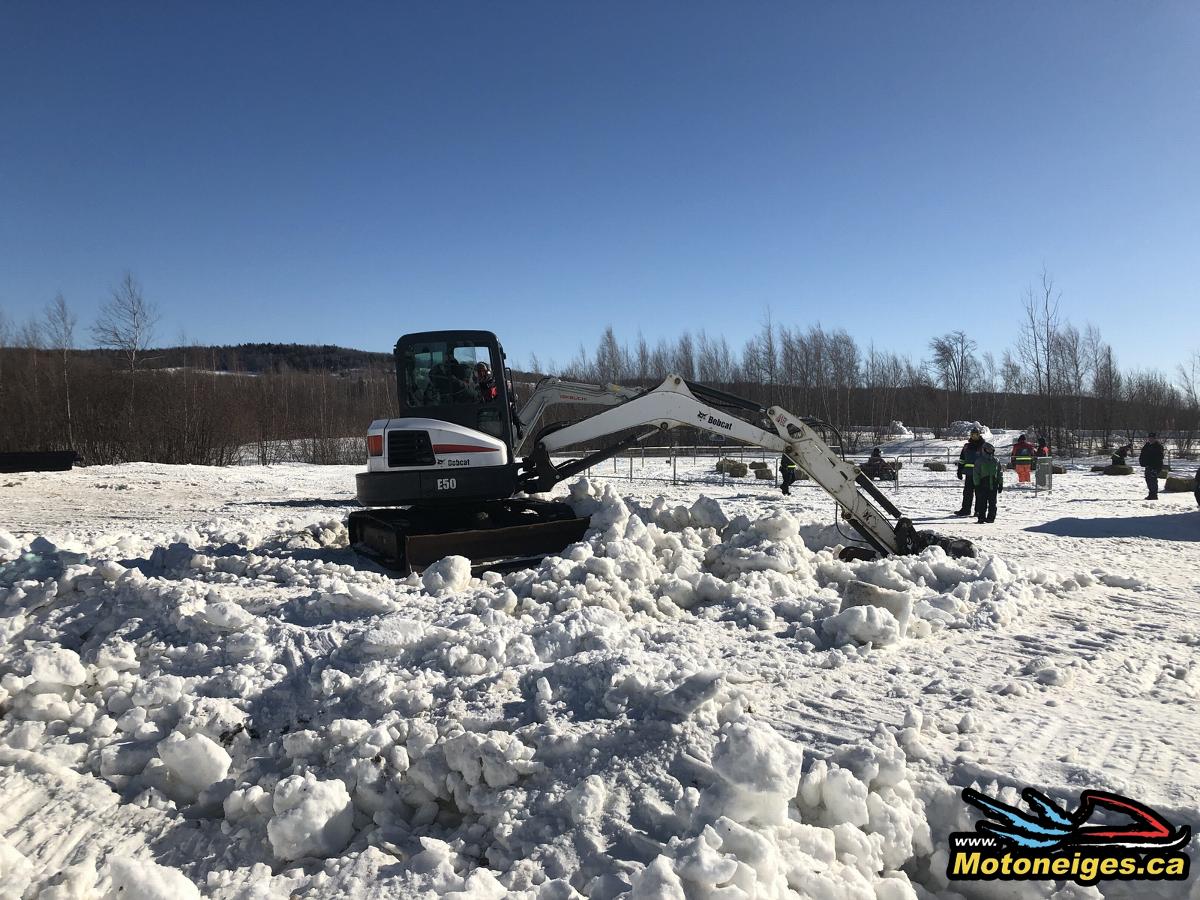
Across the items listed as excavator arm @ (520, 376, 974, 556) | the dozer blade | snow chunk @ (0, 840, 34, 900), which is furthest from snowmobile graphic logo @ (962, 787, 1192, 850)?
the dozer blade

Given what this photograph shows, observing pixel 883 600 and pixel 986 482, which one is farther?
pixel 986 482

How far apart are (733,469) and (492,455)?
18.1 m

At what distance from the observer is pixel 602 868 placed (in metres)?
3.03

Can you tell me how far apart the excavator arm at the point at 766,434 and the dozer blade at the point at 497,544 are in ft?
2.59

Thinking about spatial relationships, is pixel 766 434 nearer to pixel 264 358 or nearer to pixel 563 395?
pixel 563 395

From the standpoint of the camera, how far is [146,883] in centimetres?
287

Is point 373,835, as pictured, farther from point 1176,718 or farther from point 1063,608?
point 1063,608

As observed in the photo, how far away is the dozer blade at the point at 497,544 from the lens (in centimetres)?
787

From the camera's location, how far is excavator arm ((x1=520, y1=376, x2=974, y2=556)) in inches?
334

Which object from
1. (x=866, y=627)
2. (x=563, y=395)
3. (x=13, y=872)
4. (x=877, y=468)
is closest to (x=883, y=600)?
(x=866, y=627)

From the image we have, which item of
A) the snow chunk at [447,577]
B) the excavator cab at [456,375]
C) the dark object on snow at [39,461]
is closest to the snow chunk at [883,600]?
the snow chunk at [447,577]

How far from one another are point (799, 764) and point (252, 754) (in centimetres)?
281

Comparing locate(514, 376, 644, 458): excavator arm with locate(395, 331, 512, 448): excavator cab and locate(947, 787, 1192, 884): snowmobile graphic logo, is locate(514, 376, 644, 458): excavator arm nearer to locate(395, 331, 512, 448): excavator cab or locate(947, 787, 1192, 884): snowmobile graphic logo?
locate(395, 331, 512, 448): excavator cab

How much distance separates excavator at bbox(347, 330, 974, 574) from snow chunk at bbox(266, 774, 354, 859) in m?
4.45
